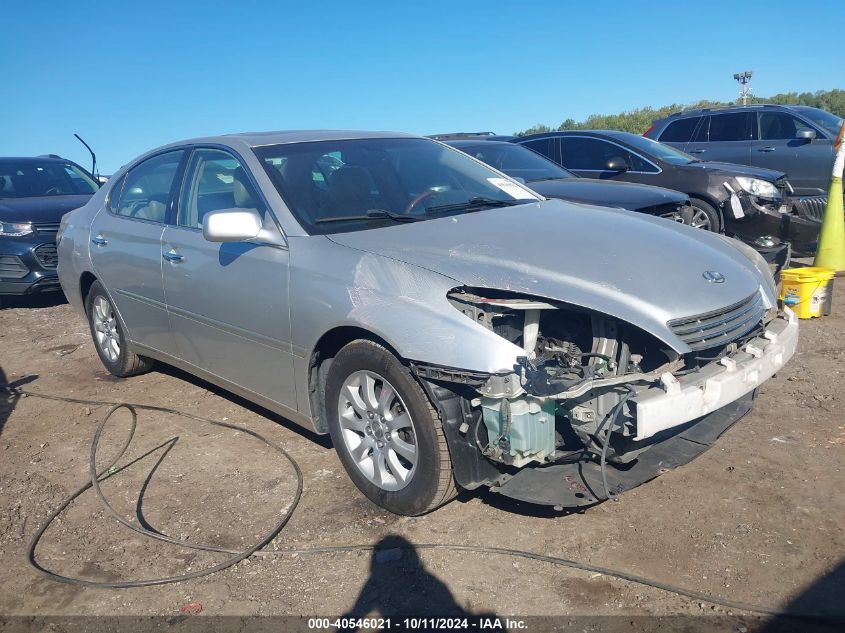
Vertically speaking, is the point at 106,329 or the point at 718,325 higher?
the point at 718,325

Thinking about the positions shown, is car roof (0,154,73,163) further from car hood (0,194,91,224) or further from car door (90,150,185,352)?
car door (90,150,185,352)

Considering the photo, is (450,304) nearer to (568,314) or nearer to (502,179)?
(568,314)

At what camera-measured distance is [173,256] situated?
4.33m

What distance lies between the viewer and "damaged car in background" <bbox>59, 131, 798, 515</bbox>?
9.36ft

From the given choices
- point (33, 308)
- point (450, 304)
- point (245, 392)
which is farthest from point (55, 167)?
point (450, 304)

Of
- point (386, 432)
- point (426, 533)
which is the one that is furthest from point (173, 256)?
point (426, 533)

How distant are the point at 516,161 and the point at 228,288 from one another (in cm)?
474

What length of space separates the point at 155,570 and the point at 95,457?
141 centimetres

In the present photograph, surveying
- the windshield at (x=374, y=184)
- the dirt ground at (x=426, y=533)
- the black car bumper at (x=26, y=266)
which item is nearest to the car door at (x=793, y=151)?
the dirt ground at (x=426, y=533)

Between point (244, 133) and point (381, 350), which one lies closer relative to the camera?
point (381, 350)

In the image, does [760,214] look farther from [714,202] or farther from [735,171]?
[735,171]

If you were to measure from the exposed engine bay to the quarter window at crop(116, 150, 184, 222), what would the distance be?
2.53m

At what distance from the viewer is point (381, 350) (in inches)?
124

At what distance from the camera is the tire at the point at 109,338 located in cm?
543
